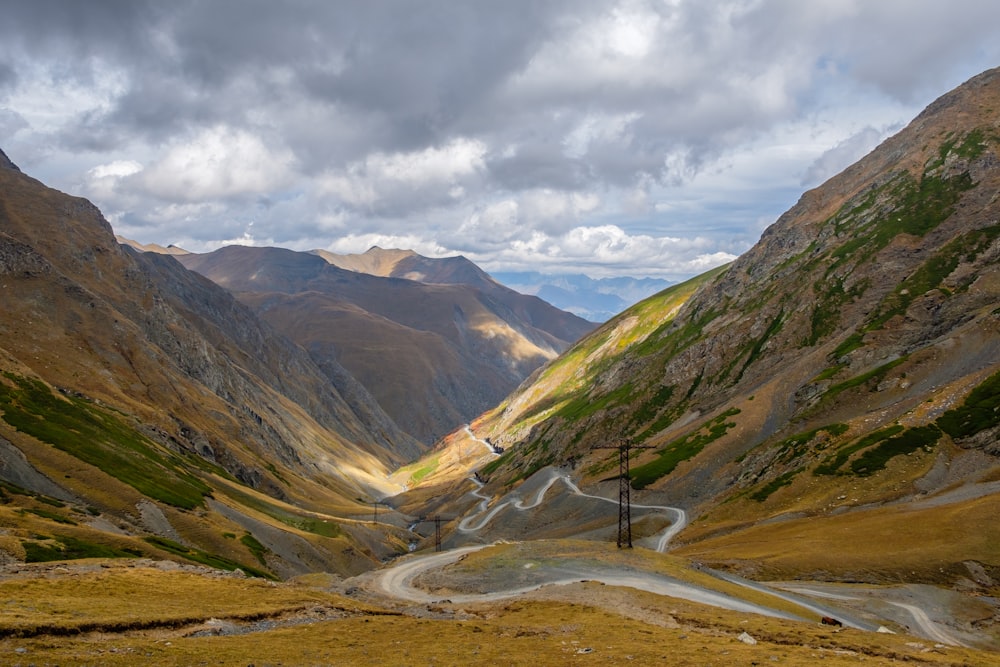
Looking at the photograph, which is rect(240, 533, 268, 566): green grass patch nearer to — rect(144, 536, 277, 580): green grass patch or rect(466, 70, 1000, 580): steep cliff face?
rect(144, 536, 277, 580): green grass patch

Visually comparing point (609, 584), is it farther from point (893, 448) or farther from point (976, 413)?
point (976, 413)

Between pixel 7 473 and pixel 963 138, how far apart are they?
231139 millimetres

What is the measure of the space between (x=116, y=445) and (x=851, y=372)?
132 m

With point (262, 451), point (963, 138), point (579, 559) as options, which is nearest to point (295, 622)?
point (579, 559)

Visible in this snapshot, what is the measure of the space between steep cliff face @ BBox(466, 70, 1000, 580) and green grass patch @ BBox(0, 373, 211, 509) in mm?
80281

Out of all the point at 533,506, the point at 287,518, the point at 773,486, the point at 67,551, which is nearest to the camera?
the point at 67,551

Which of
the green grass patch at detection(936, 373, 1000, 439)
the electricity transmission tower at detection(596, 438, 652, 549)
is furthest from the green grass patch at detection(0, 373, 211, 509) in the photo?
the green grass patch at detection(936, 373, 1000, 439)

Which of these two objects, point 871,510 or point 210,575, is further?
point 871,510

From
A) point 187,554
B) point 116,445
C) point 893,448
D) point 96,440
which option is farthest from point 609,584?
point 116,445

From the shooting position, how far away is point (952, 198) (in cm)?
15962

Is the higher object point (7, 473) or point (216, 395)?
point (216, 395)

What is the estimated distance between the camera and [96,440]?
315 ft

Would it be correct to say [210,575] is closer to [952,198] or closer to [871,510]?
[871,510]

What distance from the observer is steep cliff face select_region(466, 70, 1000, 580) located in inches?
3546
